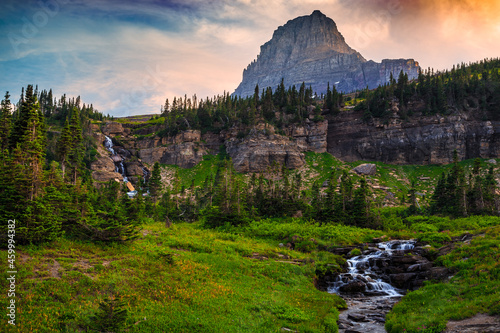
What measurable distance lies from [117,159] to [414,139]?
12317cm

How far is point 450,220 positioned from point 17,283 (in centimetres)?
6728

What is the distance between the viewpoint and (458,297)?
72.2 ft

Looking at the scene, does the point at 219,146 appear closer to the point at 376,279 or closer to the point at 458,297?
the point at 376,279

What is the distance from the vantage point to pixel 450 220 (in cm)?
5888

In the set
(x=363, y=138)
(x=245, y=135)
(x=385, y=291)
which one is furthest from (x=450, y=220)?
(x=245, y=135)

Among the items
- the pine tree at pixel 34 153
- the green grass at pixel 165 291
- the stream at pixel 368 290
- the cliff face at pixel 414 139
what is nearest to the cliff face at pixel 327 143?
the cliff face at pixel 414 139

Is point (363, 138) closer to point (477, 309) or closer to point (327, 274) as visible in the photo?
point (327, 274)

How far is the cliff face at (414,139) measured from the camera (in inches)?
4555

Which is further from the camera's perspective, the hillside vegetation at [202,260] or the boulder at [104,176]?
the boulder at [104,176]

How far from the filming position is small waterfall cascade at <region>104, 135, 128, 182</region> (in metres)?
119

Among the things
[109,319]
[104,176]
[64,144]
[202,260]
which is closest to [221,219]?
[202,260]

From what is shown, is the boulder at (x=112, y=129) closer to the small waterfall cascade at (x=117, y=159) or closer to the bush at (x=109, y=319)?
the small waterfall cascade at (x=117, y=159)

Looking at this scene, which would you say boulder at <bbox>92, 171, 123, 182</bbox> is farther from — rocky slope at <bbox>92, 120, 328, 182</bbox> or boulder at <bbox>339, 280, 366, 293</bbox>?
boulder at <bbox>339, 280, 366, 293</bbox>

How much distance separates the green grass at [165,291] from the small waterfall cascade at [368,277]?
3.68 m
